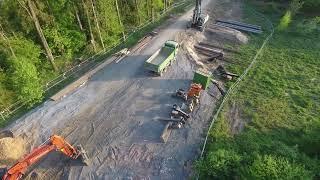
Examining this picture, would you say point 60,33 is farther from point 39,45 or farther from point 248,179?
point 248,179

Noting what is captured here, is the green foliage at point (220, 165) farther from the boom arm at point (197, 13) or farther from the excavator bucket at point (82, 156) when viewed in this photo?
the boom arm at point (197, 13)

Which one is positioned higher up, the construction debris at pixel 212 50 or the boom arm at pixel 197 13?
the boom arm at pixel 197 13

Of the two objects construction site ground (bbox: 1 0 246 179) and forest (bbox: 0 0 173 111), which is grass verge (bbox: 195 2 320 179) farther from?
forest (bbox: 0 0 173 111)

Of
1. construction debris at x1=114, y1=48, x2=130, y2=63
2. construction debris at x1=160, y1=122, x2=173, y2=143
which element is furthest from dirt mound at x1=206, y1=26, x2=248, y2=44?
construction debris at x1=160, y1=122, x2=173, y2=143

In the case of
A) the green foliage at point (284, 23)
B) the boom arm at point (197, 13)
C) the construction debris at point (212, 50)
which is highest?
the boom arm at point (197, 13)

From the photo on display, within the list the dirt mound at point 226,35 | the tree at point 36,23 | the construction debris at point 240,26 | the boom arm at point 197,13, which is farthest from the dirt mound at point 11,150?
the construction debris at point 240,26

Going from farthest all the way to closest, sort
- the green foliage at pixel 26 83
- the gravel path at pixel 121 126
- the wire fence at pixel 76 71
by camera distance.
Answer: the wire fence at pixel 76 71
the green foliage at pixel 26 83
the gravel path at pixel 121 126
